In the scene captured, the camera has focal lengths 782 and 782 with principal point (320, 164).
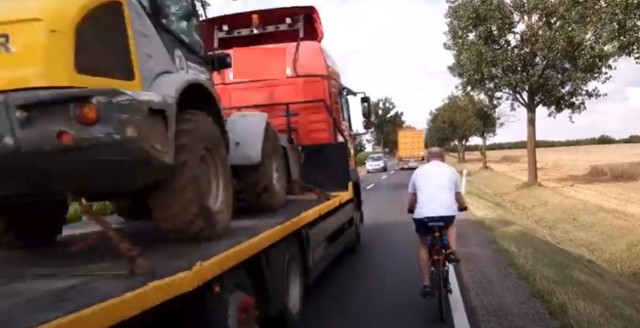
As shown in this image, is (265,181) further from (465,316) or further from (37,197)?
(37,197)

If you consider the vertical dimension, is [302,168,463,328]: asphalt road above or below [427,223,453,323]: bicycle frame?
below

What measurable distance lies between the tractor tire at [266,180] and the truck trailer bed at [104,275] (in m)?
1.24

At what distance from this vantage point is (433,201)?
8305mm

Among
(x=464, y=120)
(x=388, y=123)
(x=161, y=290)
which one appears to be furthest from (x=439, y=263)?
(x=388, y=123)

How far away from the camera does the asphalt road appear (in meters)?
7.89

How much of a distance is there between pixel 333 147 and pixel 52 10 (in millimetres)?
6835

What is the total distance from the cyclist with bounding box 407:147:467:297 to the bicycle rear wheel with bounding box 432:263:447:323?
302 millimetres

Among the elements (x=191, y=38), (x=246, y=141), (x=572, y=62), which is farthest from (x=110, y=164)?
(x=572, y=62)

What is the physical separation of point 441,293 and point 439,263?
0.39 metres

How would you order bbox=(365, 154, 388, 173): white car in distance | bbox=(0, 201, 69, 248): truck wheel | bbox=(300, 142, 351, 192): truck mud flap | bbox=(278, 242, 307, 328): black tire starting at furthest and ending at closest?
1. bbox=(365, 154, 388, 173): white car in distance
2. bbox=(300, 142, 351, 192): truck mud flap
3. bbox=(278, 242, 307, 328): black tire
4. bbox=(0, 201, 69, 248): truck wheel

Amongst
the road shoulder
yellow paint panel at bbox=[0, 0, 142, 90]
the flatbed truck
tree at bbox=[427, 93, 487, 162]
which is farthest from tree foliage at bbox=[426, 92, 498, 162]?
yellow paint panel at bbox=[0, 0, 142, 90]

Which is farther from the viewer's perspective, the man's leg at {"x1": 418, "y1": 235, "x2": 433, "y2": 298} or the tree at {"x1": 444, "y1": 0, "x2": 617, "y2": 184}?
the tree at {"x1": 444, "y1": 0, "x2": 617, "y2": 184}

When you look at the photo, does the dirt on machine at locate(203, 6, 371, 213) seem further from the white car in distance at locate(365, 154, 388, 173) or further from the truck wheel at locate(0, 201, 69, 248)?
the white car in distance at locate(365, 154, 388, 173)

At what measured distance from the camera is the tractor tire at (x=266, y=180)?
26.1ft
